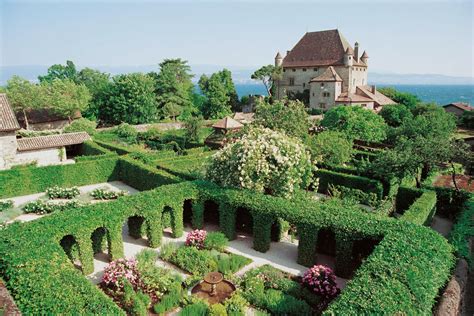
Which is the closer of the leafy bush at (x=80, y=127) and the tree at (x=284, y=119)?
the tree at (x=284, y=119)

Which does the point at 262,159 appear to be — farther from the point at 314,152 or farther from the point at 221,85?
the point at 221,85

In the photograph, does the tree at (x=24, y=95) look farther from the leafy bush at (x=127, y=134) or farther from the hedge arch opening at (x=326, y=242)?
the hedge arch opening at (x=326, y=242)

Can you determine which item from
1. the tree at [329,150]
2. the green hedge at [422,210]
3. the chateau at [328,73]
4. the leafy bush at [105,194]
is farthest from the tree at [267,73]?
the green hedge at [422,210]

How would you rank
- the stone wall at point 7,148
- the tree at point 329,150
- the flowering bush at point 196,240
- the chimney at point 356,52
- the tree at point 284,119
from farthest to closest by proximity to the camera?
the chimney at point 356,52, the stone wall at point 7,148, the tree at point 284,119, the tree at point 329,150, the flowering bush at point 196,240

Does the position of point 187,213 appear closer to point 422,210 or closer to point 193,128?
point 422,210

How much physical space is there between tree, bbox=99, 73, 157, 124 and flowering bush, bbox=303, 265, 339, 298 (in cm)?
4266

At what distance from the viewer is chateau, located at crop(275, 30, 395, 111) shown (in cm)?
5721

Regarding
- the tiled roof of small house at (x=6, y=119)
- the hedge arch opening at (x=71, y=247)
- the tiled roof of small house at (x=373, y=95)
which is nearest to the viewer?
the hedge arch opening at (x=71, y=247)

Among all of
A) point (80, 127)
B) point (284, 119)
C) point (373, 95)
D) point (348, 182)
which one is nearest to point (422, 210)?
point (348, 182)

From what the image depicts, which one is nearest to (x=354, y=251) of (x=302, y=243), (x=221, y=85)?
(x=302, y=243)

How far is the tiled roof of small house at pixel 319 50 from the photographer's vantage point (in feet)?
197

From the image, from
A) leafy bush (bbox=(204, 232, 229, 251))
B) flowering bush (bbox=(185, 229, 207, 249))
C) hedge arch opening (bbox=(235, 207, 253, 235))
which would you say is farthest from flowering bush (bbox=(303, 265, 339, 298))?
hedge arch opening (bbox=(235, 207, 253, 235))

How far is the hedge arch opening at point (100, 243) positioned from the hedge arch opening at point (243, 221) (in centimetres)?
637

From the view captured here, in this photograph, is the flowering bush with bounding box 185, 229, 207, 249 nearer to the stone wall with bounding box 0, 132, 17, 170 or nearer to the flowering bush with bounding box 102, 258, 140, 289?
the flowering bush with bounding box 102, 258, 140, 289
